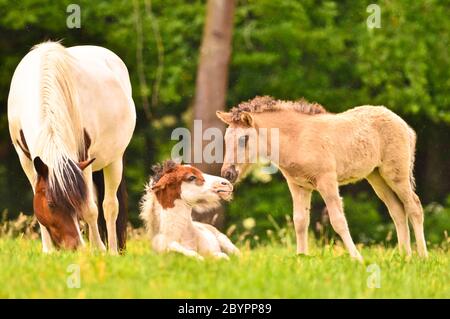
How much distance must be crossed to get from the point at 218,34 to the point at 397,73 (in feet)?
20.8

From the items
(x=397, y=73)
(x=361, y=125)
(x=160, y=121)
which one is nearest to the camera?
(x=361, y=125)

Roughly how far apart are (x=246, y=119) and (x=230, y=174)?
0.54 metres

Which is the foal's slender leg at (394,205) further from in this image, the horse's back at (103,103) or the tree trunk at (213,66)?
the tree trunk at (213,66)

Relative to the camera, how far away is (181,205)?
783 cm

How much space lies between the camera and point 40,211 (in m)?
7.62

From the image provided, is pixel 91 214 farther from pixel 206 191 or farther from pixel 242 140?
pixel 242 140

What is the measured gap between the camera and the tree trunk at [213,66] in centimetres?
1203

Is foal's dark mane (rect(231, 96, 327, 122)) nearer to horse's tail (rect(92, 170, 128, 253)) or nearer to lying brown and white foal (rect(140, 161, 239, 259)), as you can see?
lying brown and white foal (rect(140, 161, 239, 259))

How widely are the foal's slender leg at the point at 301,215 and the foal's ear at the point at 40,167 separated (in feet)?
8.08

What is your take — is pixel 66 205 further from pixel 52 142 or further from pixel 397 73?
pixel 397 73

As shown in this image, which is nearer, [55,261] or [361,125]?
[55,261]

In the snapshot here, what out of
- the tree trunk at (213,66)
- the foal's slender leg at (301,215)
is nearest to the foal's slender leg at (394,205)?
the foal's slender leg at (301,215)

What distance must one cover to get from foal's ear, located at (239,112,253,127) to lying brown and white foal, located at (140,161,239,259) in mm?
752
